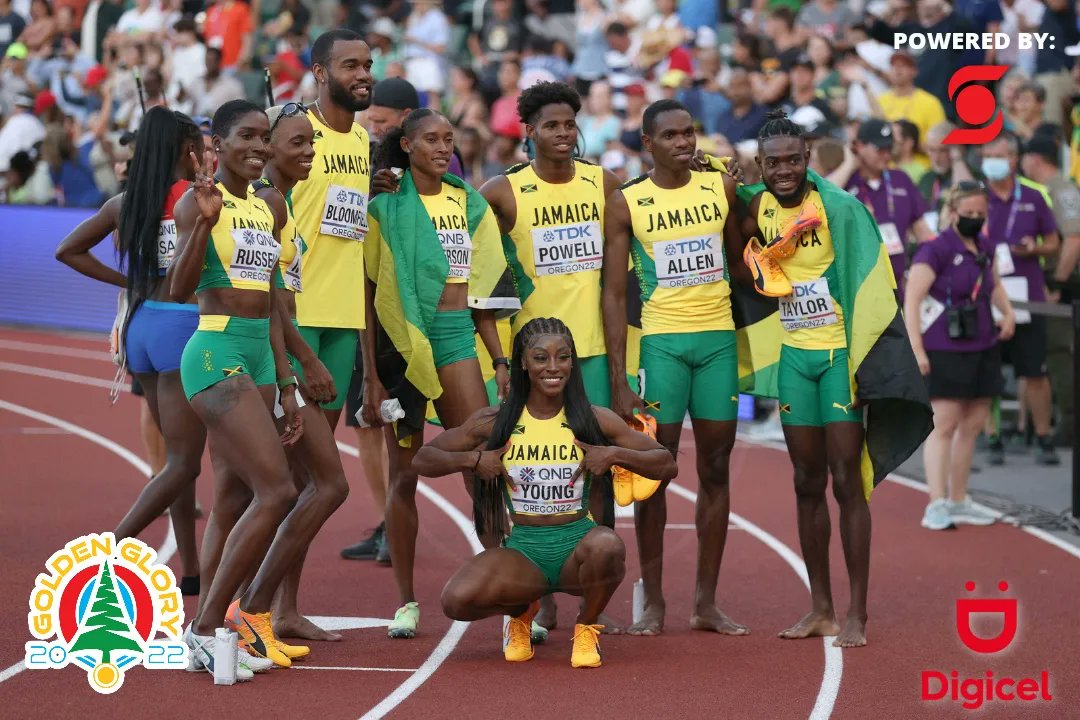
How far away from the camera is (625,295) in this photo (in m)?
7.55

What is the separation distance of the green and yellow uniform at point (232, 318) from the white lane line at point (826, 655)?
2.40 meters

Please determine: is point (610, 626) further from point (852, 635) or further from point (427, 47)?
point (427, 47)

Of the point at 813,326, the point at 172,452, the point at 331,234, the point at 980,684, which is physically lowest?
the point at 980,684

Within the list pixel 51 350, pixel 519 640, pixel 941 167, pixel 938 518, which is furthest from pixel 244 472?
pixel 51 350

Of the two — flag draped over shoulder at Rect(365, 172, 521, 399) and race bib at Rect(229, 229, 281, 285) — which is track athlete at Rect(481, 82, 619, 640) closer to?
flag draped over shoulder at Rect(365, 172, 521, 399)

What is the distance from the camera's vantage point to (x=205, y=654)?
6.41 metres

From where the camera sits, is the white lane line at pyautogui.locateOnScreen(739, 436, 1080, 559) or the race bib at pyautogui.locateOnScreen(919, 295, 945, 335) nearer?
the white lane line at pyautogui.locateOnScreen(739, 436, 1080, 559)

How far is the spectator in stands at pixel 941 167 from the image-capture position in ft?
43.7

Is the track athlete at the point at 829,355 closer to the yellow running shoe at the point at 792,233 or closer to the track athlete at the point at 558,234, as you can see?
the yellow running shoe at the point at 792,233

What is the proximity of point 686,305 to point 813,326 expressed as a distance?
1.80 ft

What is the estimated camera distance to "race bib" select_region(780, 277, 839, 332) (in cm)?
739

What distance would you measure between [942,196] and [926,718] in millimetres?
7200

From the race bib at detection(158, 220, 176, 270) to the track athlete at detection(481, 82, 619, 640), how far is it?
1.48 meters

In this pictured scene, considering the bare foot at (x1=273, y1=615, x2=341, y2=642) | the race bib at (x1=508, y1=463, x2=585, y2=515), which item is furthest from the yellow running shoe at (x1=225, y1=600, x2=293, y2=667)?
the race bib at (x1=508, y1=463, x2=585, y2=515)
